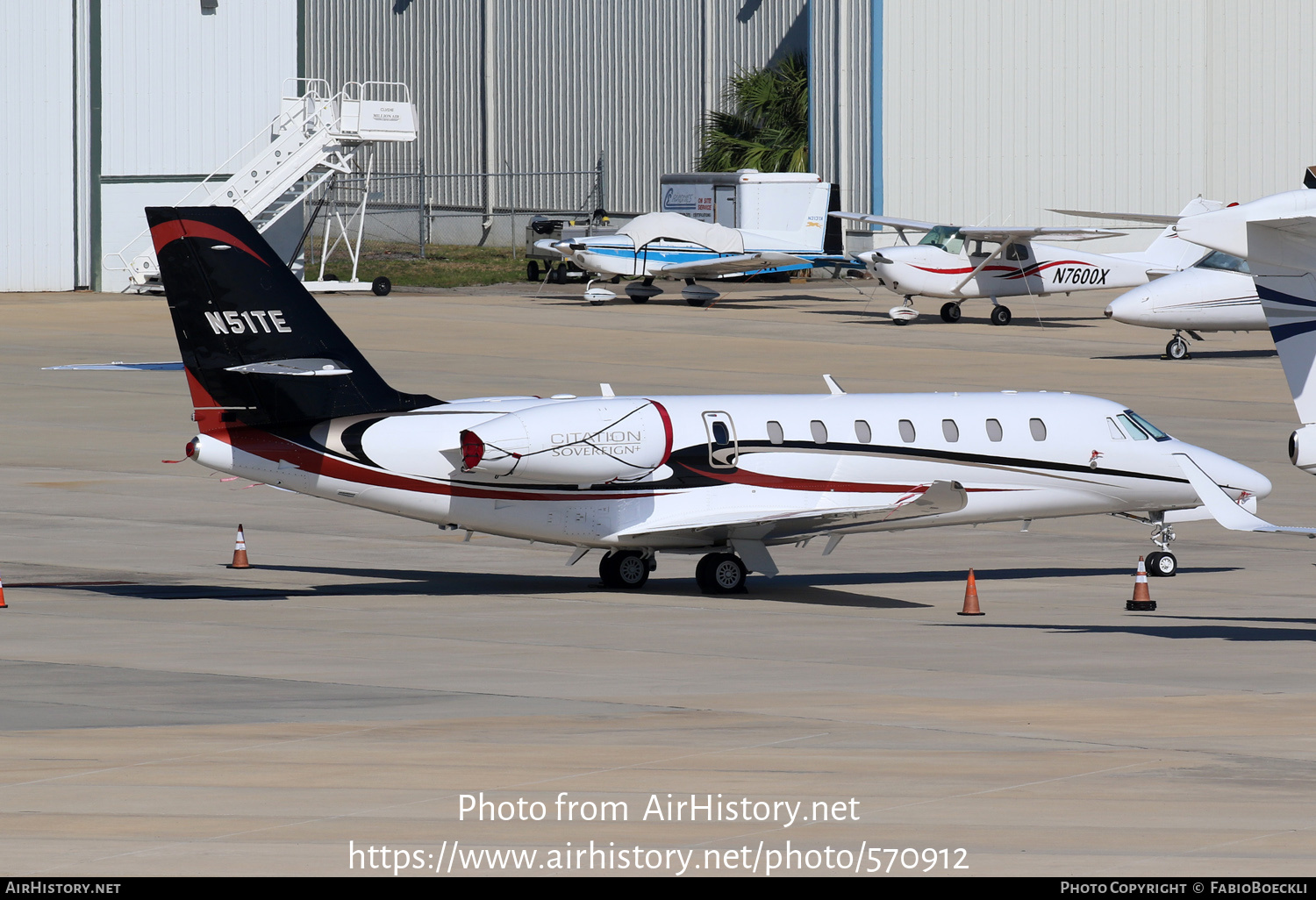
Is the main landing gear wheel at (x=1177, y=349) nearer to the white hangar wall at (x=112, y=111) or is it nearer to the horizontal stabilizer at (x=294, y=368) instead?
the horizontal stabilizer at (x=294, y=368)

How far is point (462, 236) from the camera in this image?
84812mm

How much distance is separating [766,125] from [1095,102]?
13.1 m

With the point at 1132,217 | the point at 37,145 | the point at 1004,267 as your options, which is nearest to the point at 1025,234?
the point at 1004,267

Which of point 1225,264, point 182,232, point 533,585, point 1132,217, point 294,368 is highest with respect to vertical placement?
point 1132,217

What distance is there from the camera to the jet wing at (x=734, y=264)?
62125 mm

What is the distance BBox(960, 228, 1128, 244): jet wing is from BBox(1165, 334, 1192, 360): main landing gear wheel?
417cm

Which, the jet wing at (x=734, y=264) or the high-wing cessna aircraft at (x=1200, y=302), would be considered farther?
the jet wing at (x=734, y=264)

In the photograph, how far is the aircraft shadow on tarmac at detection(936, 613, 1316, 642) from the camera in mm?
19125

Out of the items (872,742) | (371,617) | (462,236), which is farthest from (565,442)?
(462,236)

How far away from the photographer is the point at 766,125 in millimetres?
76000

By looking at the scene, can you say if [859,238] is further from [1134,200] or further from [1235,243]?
[1235,243]

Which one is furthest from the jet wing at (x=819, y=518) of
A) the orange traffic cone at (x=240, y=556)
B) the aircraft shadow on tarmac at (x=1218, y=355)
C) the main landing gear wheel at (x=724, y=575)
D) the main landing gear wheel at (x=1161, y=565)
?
the aircraft shadow on tarmac at (x=1218, y=355)

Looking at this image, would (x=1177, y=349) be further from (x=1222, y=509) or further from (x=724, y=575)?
(x=1222, y=509)

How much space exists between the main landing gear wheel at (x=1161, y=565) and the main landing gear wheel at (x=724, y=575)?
514 centimetres
